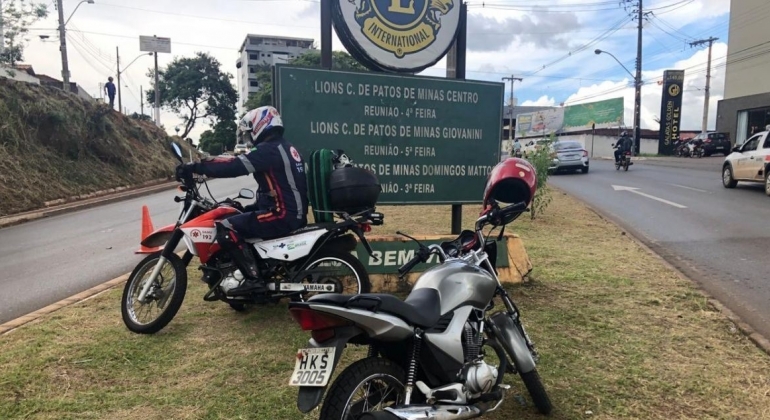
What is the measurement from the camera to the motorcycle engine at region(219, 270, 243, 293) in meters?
4.46

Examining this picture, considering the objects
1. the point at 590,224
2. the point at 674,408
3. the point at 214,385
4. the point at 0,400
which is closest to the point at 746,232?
the point at 590,224

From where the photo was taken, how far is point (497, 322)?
317 cm

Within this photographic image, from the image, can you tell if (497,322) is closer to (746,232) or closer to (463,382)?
(463,382)

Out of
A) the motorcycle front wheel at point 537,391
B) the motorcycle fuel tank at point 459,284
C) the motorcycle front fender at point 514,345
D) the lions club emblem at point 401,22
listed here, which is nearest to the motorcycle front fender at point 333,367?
the motorcycle fuel tank at point 459,284

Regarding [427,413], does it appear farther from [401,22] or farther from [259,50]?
[259,50]

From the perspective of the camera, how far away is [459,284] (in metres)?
2.85

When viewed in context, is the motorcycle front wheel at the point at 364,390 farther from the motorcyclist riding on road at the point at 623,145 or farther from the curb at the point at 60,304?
the motorcyclist riding on road at the point at 623,145

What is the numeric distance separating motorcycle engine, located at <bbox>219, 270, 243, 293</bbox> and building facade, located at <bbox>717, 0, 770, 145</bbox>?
3728 centimetres

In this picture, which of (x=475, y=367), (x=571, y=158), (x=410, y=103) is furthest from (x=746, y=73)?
(x=475, y=367)

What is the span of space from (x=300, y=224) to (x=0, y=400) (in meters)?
2.34

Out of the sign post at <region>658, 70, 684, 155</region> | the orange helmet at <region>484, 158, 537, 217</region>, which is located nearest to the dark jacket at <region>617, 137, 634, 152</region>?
the sign post at <region>658, 70, 684, 155</region>

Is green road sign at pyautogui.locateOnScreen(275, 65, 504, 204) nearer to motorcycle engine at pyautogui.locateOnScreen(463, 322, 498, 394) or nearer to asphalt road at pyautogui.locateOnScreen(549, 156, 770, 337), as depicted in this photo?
asphalt road at pyautogui.locateOnScreen(549, 156, 770, 337)

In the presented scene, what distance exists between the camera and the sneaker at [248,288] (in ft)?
14.5

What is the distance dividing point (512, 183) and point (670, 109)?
136 ft
